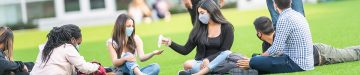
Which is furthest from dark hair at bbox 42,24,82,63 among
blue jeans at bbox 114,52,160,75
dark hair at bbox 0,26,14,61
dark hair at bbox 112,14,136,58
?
dark hair at bbox 112,14,136,58

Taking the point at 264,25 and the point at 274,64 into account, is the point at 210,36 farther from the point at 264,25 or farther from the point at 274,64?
the point at 274,64

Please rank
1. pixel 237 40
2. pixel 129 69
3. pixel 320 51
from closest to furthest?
pixel 320 51 < pixel 129 69 < pixel 237 40

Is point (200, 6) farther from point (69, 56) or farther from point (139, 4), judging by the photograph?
point (139, 4)

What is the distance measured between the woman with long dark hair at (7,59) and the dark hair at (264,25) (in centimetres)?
250

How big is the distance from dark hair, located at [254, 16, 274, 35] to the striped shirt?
0.56 m

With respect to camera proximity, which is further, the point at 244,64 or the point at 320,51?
the point at 320,51

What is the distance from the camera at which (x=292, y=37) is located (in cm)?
934

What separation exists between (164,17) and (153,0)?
54.1 inches

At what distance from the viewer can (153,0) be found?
3077 centimetres

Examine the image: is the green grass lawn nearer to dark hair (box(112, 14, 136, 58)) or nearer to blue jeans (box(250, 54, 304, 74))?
blue jeans (box(250, 54, 304, 74))

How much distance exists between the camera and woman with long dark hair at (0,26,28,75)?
9633mm

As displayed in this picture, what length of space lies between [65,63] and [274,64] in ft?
6.94

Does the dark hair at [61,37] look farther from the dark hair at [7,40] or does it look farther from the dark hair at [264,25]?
the dark hair at [264,25]

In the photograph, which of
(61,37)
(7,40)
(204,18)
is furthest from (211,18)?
(7,40)
